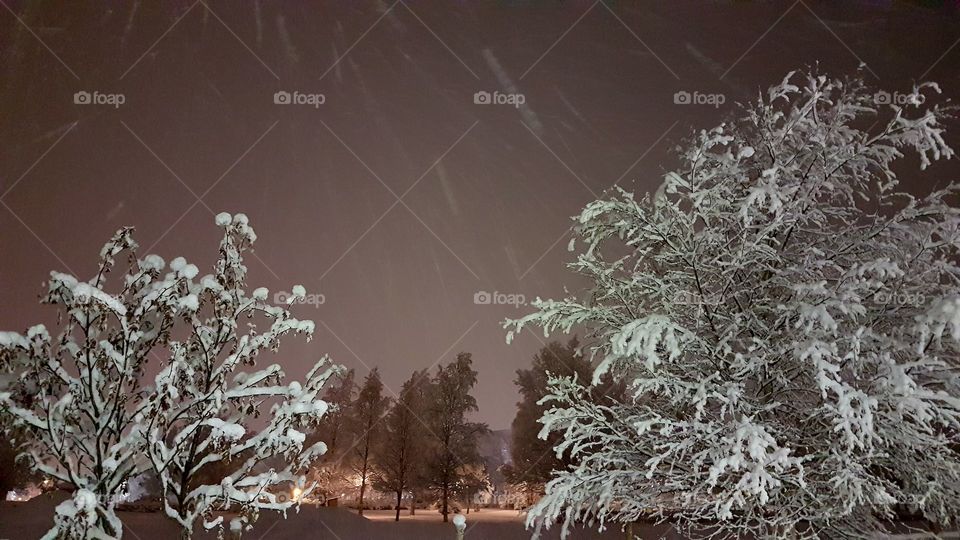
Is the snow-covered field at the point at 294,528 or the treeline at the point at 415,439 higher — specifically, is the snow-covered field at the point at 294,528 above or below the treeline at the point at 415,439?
below

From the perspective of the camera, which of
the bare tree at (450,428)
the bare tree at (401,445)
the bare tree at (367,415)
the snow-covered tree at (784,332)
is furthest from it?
the bare tree at (367,415)

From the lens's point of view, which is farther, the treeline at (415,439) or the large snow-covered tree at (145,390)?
the treeline at (415,439)

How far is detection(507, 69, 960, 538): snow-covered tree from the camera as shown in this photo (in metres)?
7.41

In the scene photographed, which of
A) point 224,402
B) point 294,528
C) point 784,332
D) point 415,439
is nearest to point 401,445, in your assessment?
point 415,439

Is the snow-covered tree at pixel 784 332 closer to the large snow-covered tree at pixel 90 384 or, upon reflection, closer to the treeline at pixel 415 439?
the large snow-covered tree at pixel 90 384

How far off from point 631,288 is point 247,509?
6.71 m

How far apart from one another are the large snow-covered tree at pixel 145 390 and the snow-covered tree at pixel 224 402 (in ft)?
0.07

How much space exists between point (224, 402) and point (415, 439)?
22.7 metres

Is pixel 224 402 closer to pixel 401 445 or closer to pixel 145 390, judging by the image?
pixel 145 390

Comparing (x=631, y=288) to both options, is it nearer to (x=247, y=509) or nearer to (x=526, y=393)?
(x=247, y=509)

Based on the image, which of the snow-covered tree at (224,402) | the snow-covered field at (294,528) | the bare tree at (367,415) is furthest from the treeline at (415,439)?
the snow-covered tree at (224,402)

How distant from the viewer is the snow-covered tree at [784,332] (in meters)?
7.41

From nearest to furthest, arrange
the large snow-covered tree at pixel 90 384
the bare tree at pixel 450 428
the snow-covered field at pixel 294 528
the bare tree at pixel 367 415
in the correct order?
the large snow-covered tree at pixel 90 384 → the snow-covered field at pixel 294 528 → the bare tree at pixel 450 428 → the bare tree at pixel 367 415

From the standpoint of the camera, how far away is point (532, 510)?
870 cm
